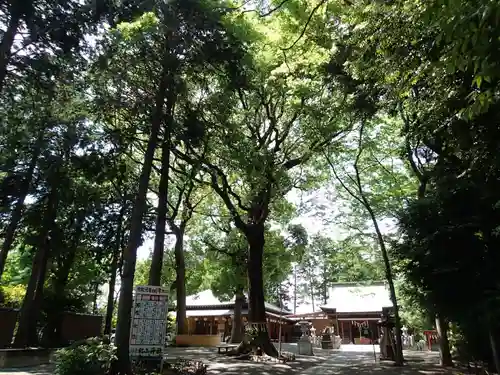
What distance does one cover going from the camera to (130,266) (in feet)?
28.3

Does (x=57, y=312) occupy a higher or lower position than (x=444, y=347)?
higher

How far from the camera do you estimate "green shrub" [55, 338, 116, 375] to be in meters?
7.39

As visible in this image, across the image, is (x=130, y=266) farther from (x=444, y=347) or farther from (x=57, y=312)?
(x=444, y=347)

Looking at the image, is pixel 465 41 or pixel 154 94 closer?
pixel 465 41

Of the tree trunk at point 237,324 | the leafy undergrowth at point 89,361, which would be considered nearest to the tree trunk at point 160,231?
the leafy undergrowth at point 89,361

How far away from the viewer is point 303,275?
185ft

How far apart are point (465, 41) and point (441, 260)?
8.60m

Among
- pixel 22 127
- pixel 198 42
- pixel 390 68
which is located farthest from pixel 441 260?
pixel 22 127

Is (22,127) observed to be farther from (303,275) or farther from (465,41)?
(303,275)

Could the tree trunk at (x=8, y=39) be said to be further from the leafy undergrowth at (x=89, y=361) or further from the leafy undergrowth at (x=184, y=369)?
the leafy undergrowth at (x=184, y=369)

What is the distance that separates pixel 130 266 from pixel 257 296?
8064 millimetres

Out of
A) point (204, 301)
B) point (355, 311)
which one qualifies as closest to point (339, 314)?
point (355, 311)

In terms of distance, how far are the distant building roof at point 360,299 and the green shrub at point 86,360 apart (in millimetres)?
25095

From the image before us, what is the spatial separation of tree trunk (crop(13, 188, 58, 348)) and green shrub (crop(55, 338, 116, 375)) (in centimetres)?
556
